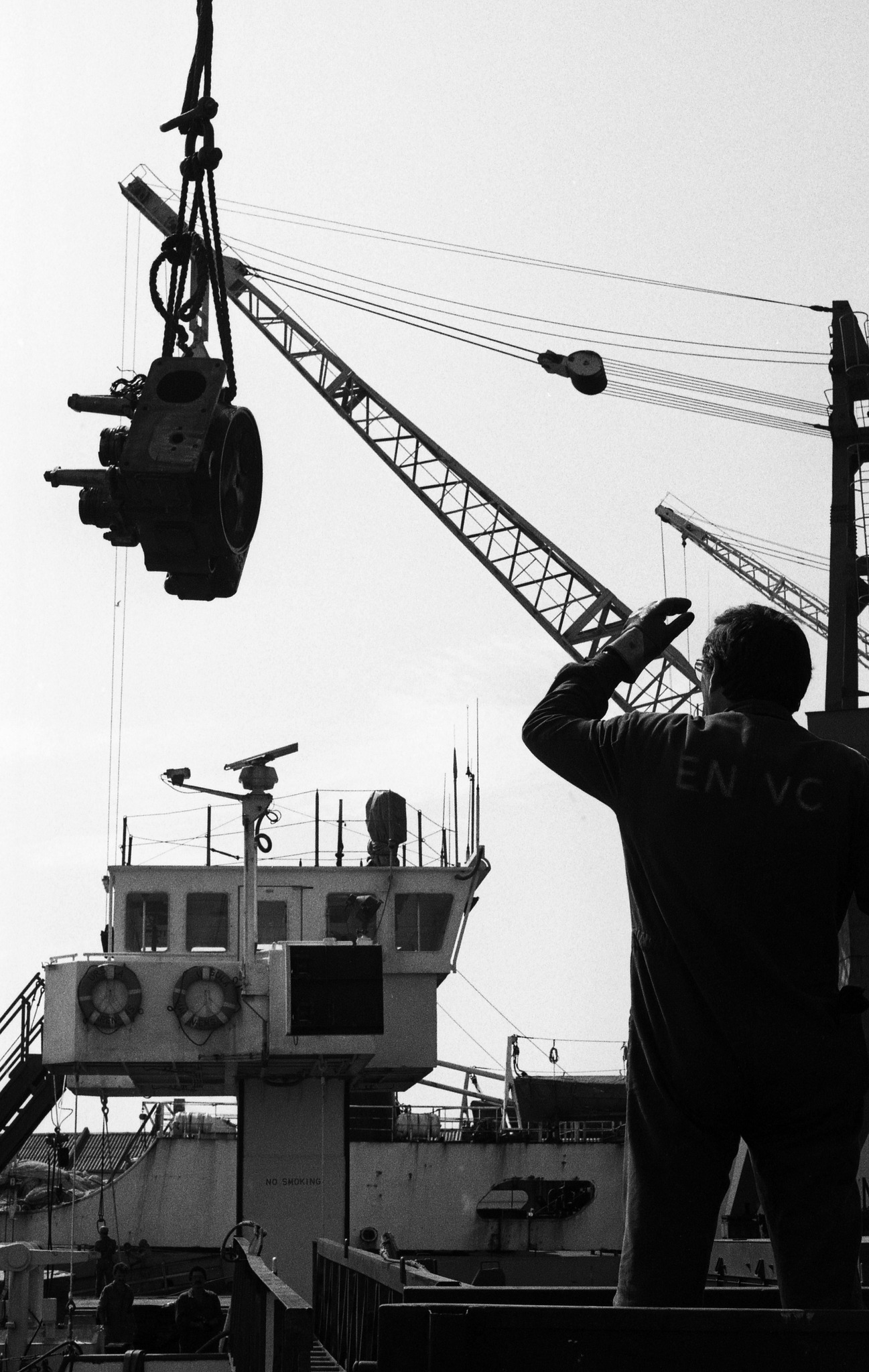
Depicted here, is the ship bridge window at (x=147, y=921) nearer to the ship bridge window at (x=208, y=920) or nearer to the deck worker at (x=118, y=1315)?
the ship bridge window at (x=208, y=920)

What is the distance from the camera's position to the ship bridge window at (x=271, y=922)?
32.0 metres

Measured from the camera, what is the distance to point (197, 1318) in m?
17.3

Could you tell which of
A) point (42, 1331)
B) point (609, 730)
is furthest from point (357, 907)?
point (609, 730)

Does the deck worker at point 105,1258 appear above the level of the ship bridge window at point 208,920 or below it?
below

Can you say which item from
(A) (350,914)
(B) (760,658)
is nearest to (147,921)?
(A) (350,914)

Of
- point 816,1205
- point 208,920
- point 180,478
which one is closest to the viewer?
point 816,1205

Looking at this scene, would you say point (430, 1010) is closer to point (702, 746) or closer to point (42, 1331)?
point (42, 1331)

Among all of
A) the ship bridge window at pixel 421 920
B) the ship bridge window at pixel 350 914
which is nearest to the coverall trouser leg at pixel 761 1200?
the ship bridge window at pixel 350 914

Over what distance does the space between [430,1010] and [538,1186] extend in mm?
5620

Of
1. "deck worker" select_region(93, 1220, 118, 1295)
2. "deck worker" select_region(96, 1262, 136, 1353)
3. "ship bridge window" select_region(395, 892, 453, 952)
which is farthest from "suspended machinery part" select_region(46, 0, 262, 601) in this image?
"ship bridge window" select_region(395, 892, 453, 952)

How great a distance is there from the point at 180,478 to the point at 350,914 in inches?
995

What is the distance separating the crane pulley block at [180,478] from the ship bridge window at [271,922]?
25.4m

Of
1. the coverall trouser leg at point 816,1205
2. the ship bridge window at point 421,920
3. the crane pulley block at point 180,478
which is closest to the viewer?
the coverall trouser leg at point 816,1205

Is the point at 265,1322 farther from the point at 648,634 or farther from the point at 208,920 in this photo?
the point at 208,920
